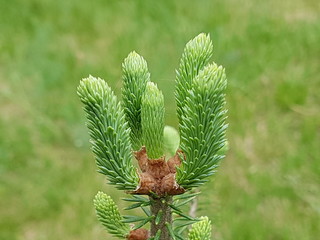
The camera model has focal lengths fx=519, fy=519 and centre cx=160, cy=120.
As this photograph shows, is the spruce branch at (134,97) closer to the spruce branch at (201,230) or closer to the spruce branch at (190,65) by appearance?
the spruce branch at (190,65)

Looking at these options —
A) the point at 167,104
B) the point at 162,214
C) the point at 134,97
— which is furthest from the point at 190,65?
the point at 167,104

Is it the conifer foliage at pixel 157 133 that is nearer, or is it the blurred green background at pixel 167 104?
the conifer foliage at pixel 157 133

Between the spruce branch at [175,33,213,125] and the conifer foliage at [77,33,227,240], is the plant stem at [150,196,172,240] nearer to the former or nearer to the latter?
the conifer foliage at [77,33,227,240]

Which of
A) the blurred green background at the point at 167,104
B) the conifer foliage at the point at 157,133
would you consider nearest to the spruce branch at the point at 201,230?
the conifer foliage at the point at 157,133

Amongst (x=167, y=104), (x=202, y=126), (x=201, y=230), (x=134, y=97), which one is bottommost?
(x=201, y=230)

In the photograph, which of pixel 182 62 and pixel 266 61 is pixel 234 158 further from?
pixel 182 62

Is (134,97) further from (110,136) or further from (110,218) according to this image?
(110,218)

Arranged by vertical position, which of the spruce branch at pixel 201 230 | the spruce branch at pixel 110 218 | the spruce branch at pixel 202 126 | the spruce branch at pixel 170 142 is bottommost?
the spruce branch at pixel 201 230
